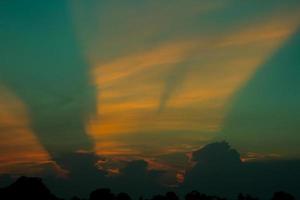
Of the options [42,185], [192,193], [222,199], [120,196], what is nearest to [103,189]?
[120,196]

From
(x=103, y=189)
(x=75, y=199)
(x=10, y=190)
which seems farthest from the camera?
(x=75, y=199)

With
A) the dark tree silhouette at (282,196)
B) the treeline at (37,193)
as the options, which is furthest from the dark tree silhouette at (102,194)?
the dark tree silhouette at (282,196)

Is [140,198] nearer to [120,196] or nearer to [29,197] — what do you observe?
[120,196]

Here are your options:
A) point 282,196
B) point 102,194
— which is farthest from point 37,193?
point 282,196

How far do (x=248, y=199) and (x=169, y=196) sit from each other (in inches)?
1254

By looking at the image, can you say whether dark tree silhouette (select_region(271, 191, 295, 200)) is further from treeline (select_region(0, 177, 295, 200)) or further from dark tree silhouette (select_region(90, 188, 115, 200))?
dark tree silhouette (select_region(90, 188, 115, 200))

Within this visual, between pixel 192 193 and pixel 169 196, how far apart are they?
1319 centimetres

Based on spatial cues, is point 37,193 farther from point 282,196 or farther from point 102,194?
point 282,196

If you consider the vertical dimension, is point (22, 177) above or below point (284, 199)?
above

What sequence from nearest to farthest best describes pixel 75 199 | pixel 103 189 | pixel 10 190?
pixel 10 190
pixel 103 189
pixel 75 199

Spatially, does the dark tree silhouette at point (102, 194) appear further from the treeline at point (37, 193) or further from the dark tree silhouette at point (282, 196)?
the dark tree silhouette at point (282, 196)

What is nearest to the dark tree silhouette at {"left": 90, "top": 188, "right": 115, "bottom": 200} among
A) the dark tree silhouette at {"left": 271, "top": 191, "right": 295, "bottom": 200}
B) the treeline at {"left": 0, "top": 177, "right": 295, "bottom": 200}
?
the treeline at {"left": 0, "top": 177, "right": 295, "bottom": 200}

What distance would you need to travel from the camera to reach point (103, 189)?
160500 mm

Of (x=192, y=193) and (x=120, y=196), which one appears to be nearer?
(x=120, y=196)
